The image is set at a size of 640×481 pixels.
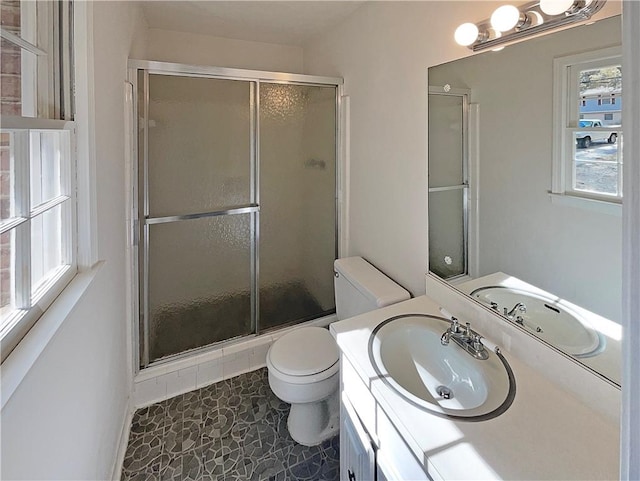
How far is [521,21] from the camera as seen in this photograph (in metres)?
1.12

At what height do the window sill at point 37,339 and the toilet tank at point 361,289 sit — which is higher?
the window sill at point 37,339

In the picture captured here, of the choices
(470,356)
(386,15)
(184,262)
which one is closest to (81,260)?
(184,262)

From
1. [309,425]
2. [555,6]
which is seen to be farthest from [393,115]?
[309,425]

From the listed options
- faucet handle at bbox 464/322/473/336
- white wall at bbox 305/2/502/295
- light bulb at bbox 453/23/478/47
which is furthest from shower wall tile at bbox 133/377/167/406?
light bulb at bbox 453/23/478/47

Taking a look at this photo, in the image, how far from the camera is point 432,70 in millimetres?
1554

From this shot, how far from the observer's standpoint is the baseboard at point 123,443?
1563 mm

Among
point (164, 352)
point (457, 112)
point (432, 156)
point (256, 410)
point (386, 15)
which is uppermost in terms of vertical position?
point (386, 15)

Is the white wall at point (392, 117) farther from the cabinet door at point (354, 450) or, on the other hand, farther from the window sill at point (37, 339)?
the window sill at point (37, 339)

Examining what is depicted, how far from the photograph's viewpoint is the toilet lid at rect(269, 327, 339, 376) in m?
1.72

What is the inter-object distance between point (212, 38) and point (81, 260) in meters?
2.24

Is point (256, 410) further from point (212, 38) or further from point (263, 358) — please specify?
point (212, 38)

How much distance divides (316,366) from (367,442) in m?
0.62

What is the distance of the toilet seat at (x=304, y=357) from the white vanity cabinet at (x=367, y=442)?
0.37 m

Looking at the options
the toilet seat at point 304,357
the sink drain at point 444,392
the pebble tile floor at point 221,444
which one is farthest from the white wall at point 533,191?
the pebble tile floor at point 221,444
